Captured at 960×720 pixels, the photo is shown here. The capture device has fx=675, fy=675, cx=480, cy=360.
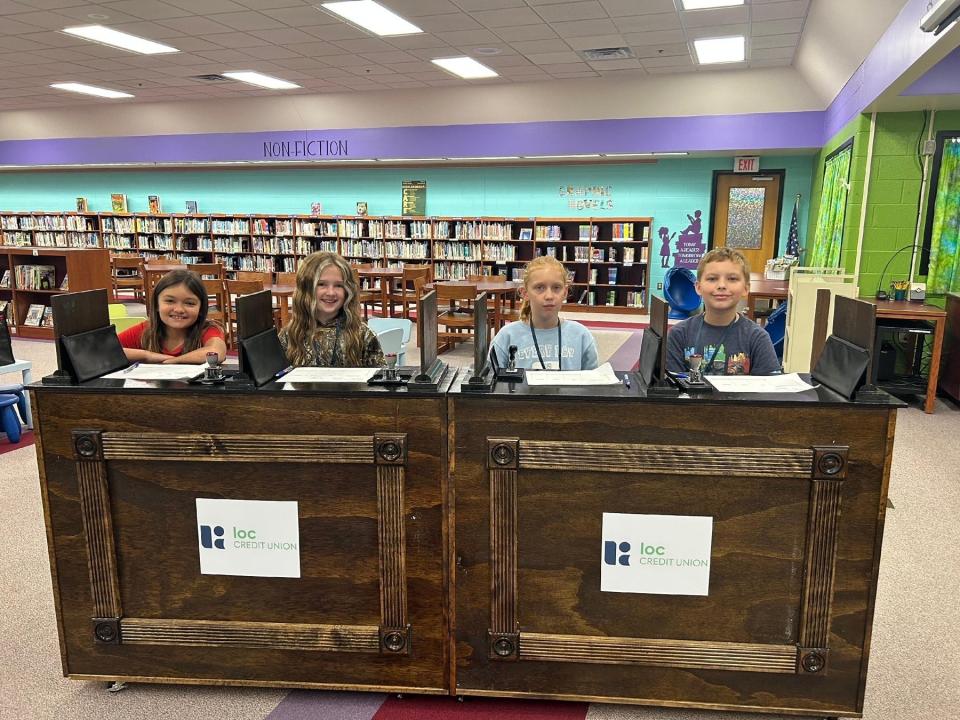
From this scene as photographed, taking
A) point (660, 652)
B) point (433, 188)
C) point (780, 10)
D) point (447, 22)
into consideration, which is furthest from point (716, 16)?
point (660, 652)

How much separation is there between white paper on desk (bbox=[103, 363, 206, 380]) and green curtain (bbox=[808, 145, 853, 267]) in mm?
6533

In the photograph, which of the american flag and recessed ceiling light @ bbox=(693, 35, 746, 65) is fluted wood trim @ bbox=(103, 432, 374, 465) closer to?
recessed ceiling light @ bbox=(693, 35, 746, 65)

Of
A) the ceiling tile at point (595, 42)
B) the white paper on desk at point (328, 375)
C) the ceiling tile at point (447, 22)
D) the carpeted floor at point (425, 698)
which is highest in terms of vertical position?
the ceiling tile at point (595, 42)

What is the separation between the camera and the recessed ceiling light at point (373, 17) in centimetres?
648

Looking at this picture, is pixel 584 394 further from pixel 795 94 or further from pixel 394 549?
pixel 795 94

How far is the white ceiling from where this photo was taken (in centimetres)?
650

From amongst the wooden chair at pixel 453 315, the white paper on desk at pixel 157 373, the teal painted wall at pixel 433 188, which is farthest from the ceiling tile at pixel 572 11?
the white paper on desk at pixel 157 373

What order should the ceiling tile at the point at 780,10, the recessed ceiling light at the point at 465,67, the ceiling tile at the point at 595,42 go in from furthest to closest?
1. the recessed ceiling light at the point at 465,67
2. the ceiling tile at the point at 595,42
3. the ceiling tile at the point at 780,10

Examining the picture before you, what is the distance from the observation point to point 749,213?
1045cm

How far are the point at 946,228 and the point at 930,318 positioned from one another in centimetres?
135

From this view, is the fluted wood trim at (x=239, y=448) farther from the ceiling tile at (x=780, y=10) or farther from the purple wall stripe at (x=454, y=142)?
the purple wall stripe at (x=454, y=142)

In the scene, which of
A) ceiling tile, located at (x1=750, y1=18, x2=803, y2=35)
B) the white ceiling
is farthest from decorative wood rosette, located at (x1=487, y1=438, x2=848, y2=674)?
ceiling tile, located at (x1=750, y1=18, x2=803, y2=35)

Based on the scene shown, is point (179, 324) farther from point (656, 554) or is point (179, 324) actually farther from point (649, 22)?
point (649, 22)

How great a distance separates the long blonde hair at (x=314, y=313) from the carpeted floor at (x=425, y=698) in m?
1.21
